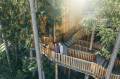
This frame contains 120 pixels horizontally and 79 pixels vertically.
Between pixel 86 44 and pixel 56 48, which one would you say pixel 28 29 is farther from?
pixel 86 44

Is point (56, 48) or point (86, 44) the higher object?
point (56, 48)

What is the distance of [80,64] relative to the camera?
20547 millimetres

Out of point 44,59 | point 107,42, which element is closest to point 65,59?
point 44,59

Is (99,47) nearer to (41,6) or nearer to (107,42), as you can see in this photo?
(107,42)

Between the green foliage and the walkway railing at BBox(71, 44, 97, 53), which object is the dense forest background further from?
the walkway railing at BBox(71, 44, 97, 53)

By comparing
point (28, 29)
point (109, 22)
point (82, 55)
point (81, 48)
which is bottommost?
point (82, 55)

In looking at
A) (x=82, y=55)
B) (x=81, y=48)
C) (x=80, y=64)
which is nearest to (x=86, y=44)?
(x=81, y=48)

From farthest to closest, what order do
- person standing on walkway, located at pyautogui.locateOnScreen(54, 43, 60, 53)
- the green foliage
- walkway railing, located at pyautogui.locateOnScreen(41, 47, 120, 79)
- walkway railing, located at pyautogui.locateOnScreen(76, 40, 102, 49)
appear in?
1. walkway railing, located at pyautogui.locateOnScreen(76, 40, 102, 49)
2. person standing on walkway, located at pyautogui.locateOnScreen(54, 43, 60, 53)
3. walkway railing, located at pyautogui.locateOnScreen(41, 47, 120, 79)
4. the green foliage

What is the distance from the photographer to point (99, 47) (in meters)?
23.6

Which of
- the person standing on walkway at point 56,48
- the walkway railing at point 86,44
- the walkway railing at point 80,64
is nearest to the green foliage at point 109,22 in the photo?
the walkway railing at point 80,64

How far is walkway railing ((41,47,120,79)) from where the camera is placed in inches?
781

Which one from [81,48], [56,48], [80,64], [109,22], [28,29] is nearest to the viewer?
[109,22]

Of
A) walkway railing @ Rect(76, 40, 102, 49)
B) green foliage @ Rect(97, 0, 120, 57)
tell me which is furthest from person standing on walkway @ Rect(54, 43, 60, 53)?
green foliage @ Rect(97, 0, 120, 57)

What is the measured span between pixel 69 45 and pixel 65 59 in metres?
2.83
